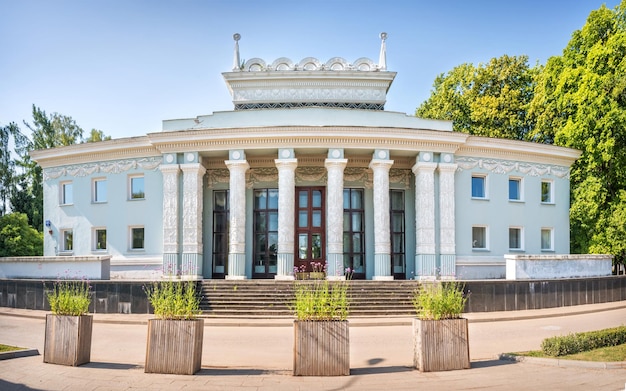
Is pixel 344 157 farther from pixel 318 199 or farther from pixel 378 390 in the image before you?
Result: pixel 378 390

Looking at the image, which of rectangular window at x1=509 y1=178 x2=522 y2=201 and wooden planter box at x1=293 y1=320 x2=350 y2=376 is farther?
rectangular window at x1=509 y1=178 x2=522 y2=201

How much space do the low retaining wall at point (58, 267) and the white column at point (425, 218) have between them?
43.4 ft

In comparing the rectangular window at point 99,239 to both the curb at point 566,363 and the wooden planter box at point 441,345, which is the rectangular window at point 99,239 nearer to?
the wooden planter box at point 441,345

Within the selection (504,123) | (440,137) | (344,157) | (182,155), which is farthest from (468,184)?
(504,123)

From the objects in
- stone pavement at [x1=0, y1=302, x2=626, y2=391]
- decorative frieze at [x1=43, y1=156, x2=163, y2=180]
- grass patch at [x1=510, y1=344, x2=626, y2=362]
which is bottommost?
stone pavement at [x1=0, y1=302, x2=626, y2=391]

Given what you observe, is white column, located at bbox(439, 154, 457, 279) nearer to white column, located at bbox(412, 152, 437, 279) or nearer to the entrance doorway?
white column, located at bbox(412, 152, 437, 279)

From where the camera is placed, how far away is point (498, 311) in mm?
19531

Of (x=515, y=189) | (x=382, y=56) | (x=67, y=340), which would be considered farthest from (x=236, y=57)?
(x=67, y=340)

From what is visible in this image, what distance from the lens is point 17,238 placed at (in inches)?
1388

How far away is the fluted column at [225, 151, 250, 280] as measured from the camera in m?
23.1

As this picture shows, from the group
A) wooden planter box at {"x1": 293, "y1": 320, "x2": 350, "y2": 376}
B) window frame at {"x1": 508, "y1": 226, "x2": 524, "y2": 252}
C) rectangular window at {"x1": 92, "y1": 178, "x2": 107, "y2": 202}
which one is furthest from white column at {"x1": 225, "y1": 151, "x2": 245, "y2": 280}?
wooden planter box at {"x1": 293, "y1": 320, "x2": 350, "y2": 376}

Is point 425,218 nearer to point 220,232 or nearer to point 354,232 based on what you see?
point 354,232

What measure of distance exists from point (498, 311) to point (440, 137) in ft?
27.1

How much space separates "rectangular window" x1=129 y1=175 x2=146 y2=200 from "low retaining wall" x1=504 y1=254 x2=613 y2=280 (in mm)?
16991
